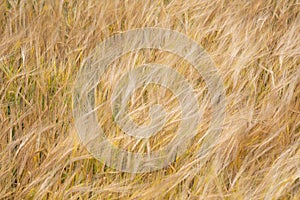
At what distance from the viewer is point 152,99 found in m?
1.74

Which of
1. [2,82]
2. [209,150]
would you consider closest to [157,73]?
[209,150]

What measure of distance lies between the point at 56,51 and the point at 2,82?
212 millimetres

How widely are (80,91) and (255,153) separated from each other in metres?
0.56

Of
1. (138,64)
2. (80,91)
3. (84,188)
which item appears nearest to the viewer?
(84,188)

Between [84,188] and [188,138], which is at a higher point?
[188,138]

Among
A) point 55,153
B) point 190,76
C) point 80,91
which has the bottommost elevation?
point 55,153

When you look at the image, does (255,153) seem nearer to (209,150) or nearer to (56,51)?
(209,150)

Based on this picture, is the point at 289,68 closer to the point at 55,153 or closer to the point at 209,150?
the point at 209,150

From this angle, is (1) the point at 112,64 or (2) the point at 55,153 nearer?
(2) the point at 55,153

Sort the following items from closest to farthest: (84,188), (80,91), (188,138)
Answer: (84,188) < (188,138) < (80,91)

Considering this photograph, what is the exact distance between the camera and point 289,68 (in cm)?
189

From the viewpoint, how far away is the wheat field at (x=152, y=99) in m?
1.51

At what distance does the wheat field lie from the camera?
4.95 ft

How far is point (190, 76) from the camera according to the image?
1.83m
